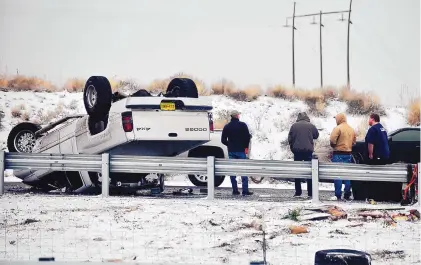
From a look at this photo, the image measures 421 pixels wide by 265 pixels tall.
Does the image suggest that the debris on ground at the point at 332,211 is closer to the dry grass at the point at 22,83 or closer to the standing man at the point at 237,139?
the standing man at the point at 237,139

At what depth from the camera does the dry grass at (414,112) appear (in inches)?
637

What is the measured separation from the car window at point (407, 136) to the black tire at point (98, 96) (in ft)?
21.8

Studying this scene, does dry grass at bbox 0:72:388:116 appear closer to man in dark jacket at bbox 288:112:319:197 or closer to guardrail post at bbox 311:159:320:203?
man in dark jacket at bbox 288:112:319:197

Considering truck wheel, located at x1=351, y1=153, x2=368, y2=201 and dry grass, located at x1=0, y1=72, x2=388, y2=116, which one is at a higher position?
dry grass, located at x1=0, y1=72, x2=388, y2=116

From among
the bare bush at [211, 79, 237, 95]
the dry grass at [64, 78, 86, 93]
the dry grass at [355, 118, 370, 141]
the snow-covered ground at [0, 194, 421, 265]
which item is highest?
the dry grass at [64, 78, 86, 93]

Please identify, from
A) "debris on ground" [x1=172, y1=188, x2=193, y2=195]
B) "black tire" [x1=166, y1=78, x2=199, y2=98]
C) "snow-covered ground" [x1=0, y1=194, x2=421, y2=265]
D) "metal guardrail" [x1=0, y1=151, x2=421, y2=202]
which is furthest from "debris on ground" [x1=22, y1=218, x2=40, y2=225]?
"debris on ground" [x1=172, y1=188, x2=193, y2=195]

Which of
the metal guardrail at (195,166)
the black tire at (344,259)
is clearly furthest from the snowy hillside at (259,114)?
the black tire at (344,259)

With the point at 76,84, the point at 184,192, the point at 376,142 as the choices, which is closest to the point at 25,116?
the point at 76,84

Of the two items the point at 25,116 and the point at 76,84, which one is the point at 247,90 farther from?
the point at 25,116

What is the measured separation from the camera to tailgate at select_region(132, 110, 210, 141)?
573 inches

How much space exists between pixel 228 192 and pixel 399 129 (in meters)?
4.01

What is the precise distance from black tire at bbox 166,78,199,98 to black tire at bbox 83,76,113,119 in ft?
3.61

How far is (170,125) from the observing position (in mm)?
14758

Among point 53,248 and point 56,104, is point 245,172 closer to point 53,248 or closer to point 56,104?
point 53,248
